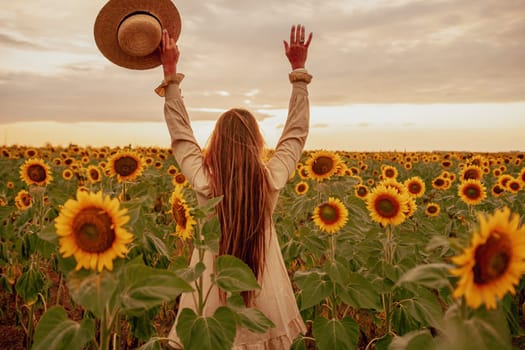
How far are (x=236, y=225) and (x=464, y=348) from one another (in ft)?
6.11

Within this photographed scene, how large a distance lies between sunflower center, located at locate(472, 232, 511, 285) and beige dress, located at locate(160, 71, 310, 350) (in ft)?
6.09

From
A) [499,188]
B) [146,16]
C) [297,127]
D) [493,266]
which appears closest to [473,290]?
[493,266]

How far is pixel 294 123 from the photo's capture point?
3.41 metres

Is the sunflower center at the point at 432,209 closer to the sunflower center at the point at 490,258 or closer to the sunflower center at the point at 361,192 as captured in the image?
the sunflower center at the point at 361,192

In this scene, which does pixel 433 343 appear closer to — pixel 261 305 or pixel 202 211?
pixel 202 211

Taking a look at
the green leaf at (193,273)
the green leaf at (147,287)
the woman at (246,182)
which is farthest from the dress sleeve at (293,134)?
the green leaf at (147,287)

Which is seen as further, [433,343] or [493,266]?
[433,343]

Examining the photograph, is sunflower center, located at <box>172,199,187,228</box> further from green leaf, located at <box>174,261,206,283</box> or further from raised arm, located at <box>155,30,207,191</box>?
green leaf, located at <box>174,261,206,283</box>

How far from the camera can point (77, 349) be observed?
1.89m

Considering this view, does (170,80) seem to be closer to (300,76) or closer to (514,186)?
(300,76)

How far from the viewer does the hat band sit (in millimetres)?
3381

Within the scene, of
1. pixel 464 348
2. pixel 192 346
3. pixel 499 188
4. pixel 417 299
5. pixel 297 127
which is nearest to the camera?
pixel 464 348

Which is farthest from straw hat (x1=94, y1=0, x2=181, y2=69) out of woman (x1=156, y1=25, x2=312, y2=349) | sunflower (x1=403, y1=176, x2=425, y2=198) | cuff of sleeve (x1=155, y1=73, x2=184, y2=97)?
sunflower (x1=403, y1=176, x2=425, y2=198)

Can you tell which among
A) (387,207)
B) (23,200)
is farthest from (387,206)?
(23,200)
